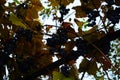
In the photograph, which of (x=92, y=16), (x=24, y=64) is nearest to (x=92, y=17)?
(x=92, y=16)

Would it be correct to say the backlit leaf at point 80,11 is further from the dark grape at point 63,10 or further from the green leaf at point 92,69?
the green leaf at point 92,69

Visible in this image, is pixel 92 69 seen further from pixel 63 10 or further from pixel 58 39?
pixel 63 10

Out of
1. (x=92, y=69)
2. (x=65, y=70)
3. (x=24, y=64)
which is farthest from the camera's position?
(x=24, y=64)

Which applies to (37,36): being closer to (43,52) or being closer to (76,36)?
(43,52)

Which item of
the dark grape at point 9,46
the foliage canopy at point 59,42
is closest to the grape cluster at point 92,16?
the foliage canopy at point 59,42

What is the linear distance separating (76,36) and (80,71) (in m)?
0.23

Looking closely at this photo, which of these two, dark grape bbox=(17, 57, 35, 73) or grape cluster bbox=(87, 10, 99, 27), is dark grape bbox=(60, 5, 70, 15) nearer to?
grape cluster bbox=(87, 10, 99, 27)

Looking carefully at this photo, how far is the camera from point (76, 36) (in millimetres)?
1805

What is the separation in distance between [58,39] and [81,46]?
16cm

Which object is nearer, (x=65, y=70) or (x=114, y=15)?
(x=65, y=70)

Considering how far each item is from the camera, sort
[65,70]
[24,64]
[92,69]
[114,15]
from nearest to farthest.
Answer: [65,70] < [114,15] < [92,69] < [24,64]

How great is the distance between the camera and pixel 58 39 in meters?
1.79

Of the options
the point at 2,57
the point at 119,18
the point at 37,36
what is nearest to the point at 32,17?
the point at 37,36

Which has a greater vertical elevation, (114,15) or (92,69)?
(114,15)
